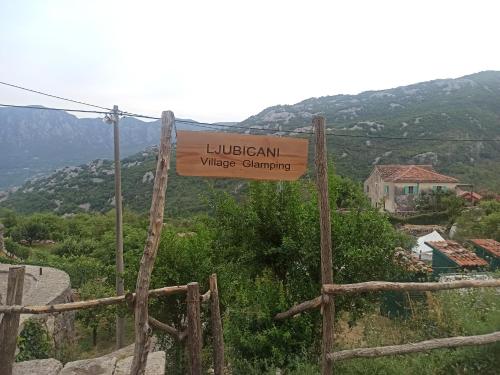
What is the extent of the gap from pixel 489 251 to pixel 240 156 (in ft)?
36.3

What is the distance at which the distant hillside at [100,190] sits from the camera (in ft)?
129

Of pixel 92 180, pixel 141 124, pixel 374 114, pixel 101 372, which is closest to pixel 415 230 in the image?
pixel 101 372

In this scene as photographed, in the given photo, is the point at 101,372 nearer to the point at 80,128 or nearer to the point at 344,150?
the point at 344,150

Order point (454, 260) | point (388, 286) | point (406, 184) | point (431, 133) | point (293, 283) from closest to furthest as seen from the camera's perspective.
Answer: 1. point (388, 286)
2. point (293, 283)
3. point (454, 260)
4. point (406, 184)
5. point (431, 133)

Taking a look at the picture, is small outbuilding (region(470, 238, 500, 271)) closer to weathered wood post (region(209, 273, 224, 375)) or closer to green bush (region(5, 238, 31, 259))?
weathered wood post (region(209, 273, 224, 375))

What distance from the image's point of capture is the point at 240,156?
350 cm

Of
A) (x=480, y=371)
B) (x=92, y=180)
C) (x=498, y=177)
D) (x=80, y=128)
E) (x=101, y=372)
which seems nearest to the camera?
(x=480, y=371)

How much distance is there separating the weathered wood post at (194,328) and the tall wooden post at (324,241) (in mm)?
1144

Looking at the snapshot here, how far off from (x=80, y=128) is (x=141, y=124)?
70.1ft

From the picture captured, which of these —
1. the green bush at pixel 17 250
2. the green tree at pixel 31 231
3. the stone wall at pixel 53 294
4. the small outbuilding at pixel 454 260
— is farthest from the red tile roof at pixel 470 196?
the green tree at pixel 31 231

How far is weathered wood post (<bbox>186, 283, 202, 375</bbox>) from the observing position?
3.79 m

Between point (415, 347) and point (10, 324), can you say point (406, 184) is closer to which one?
point (415, 347)

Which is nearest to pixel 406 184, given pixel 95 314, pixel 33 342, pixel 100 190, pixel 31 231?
pixel 95 314

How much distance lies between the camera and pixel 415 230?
977 inches
